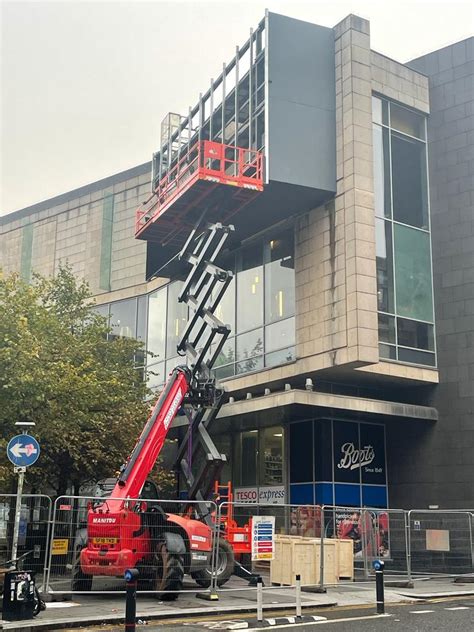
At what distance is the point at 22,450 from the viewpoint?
42.8 ft

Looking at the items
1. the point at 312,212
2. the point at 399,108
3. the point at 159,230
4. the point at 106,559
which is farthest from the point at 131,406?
the point at 399,108

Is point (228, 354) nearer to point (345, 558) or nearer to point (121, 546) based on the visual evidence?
point (345, 558)

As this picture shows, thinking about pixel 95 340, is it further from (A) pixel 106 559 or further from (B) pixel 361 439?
(A) pixel 106 559

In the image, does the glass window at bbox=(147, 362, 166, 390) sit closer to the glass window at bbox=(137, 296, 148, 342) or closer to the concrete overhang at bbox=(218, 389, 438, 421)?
the glass window at bbox=(137, 296, 148, 342)

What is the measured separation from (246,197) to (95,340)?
25.0 ft

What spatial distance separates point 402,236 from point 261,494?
10565 millimetres

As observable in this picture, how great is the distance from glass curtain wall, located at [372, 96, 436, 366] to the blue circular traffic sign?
14.0 m

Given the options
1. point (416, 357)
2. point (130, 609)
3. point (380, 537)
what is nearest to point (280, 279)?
point (416, 357)

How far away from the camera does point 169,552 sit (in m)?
14.3

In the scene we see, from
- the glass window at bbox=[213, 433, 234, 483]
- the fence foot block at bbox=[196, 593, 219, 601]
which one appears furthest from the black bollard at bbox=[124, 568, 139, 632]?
the glass window at bbox=[213, 433, 234, 483]

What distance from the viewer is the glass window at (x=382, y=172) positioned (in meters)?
25.4

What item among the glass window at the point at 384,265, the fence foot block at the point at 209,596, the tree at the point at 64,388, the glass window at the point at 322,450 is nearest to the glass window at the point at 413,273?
the glass window at the point at 384,265

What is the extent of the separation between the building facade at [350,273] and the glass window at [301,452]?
0.20 feet

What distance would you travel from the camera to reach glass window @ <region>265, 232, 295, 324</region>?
85.7 feet
